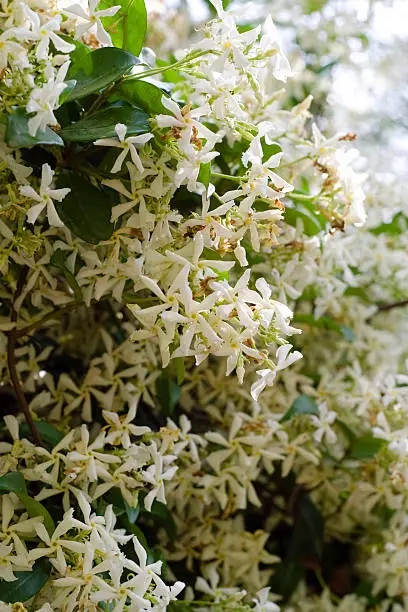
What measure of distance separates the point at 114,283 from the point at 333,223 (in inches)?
7.6

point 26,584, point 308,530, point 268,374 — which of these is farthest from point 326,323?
point 26,584

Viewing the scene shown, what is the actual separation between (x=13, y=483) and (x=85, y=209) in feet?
0.67

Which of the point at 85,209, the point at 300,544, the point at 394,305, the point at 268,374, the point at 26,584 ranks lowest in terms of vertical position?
the point at 300,544

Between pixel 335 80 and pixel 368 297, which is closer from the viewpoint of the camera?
pixel 368 297

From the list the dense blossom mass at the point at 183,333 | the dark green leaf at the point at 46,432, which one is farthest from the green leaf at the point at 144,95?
the dark green leaf at the point at 46,432

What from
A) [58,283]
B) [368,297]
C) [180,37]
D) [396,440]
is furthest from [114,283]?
[180,37]

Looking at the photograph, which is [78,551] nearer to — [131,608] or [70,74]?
[131,608]

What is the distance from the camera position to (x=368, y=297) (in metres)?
1.00

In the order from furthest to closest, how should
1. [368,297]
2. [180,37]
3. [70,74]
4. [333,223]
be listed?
[180,37], [368,297], [333,223], [70,74]

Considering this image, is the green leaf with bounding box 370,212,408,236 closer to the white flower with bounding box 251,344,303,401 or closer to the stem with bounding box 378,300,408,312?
the stem with bounding box 378,300,408,312

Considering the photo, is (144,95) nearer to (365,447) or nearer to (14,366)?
(14,366)

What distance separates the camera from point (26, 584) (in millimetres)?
570

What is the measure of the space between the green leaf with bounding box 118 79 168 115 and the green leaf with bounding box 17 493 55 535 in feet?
0.95

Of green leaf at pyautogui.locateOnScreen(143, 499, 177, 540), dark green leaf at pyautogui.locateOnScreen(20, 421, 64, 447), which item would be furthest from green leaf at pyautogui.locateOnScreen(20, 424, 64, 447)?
green leaf at pyautogui.locateOnScreen(143, 499, 177, 540)
